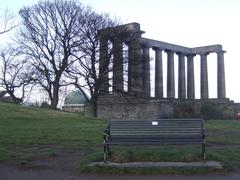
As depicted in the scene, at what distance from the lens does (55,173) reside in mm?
11195

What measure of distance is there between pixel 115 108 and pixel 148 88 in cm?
515

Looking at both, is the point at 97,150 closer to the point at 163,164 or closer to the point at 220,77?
the point at 163,164

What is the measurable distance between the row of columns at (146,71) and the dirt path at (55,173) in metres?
44.8

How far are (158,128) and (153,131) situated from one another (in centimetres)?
15

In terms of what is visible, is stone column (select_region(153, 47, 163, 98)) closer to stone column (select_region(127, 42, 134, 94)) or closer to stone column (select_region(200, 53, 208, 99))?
stone column (select_region(200, 53, 208, 99))

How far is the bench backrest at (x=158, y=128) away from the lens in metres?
12.0

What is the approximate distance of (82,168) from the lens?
11.4 m

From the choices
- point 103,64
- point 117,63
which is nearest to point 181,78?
point 117,63

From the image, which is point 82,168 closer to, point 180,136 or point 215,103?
point 180,136

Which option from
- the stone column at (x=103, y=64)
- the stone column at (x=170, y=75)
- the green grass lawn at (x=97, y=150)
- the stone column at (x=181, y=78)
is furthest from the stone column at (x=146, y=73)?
the green grass lawn at (x=97, y=150)

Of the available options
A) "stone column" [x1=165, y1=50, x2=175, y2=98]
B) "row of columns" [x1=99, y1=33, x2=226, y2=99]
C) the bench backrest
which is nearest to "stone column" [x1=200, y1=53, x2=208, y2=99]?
"row of columns" [x1=99, y1=33, x2=226, y2=99]

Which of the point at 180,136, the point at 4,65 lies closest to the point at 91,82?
the point at 4,65

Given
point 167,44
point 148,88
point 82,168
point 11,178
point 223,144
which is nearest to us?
point 11,178

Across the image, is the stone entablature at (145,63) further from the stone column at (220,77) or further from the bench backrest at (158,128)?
the bench backrest at (158,128)
